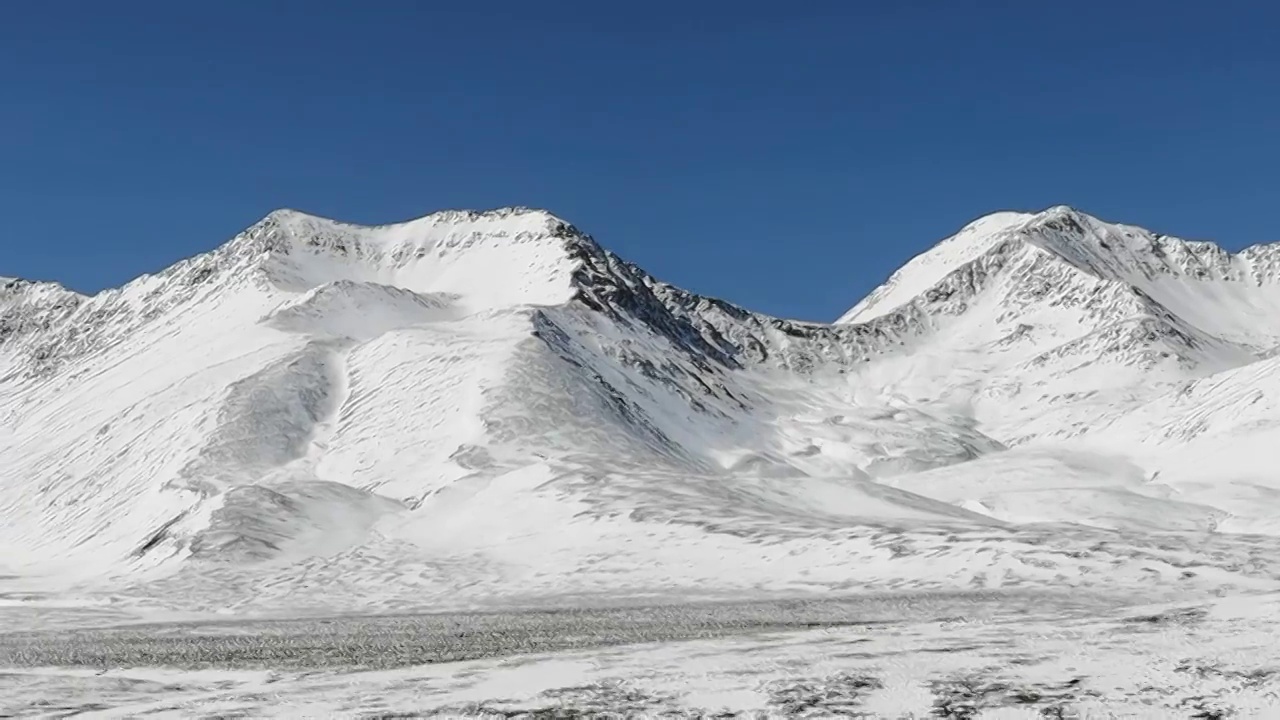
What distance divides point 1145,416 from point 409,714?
7026 inches

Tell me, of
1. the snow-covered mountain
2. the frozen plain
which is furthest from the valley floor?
the snow-covered mountain

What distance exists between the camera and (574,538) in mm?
70125

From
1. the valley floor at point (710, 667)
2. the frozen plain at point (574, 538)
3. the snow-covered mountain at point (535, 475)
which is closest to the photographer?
the valley floor at point (710, 667)

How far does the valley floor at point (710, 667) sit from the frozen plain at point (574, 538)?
0.13 meters

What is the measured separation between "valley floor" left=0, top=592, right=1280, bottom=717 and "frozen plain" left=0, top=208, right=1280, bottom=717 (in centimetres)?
13

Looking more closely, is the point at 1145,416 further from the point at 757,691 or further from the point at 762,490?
the point at 757,691

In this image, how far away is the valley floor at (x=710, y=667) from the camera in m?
20.7

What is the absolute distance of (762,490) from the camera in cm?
8562

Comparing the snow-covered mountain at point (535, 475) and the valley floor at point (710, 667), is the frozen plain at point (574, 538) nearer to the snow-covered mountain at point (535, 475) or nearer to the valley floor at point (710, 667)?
the valley floor at point (710, 667)

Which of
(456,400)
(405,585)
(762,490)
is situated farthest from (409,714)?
(456,400)

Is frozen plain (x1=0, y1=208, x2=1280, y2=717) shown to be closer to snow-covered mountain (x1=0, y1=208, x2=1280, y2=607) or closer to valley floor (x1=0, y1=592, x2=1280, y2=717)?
valley floor (x1=0, y1=592, x2=1280, y2=717)

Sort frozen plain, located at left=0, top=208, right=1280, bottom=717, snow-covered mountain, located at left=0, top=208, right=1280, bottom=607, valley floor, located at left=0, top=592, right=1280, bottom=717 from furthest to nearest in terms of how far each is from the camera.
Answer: snow-covered mountain, located at left=0, top=208, right=1280, bottom=607 → frozen plain, located at left=0, top=208, right=1280, bottom=717 → valley floor, located at left=0, top=592, right=1280, bottom=717

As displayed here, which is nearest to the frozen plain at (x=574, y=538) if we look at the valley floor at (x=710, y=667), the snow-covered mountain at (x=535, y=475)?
the valley floor at (x=710, y=667)

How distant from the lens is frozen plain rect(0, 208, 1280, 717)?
77.4ft
